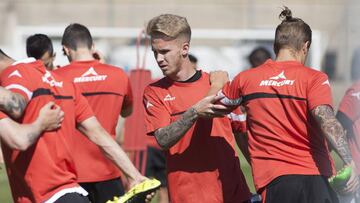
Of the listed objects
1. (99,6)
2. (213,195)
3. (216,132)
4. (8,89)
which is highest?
(8,89)

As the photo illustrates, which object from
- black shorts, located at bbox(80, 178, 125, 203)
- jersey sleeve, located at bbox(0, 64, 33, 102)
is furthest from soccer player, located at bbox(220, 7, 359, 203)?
black shorts, located at bbox(80, 178, 125, 203)

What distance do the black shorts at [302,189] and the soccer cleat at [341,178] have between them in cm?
18

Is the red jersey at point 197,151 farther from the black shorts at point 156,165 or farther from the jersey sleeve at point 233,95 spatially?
the black shorts at point 156,165

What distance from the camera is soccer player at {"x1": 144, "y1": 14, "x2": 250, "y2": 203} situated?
701 cm

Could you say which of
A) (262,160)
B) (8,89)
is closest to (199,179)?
(262,160)

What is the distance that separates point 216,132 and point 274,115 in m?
0.63

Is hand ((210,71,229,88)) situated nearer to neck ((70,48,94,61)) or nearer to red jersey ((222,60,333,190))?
red jersey ((222,60,333,190))

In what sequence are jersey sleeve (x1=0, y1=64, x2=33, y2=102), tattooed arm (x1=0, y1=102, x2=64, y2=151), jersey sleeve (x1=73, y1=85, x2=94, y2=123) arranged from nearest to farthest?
tattooed arm (x1=0, y1=102, x2=64, y2=151), jersey sleeve (x1=0, y1=64, x2=33, y2=102), jersey sleeve (x1=73, y1=85, x2=94, y2=123)

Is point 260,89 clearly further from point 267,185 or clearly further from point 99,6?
point 99,6

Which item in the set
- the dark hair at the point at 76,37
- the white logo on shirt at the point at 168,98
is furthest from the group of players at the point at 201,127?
the dark hair at the point at 76,37

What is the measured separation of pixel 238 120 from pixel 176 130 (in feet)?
2.27

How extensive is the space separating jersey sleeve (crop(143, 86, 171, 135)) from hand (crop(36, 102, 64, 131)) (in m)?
1.05

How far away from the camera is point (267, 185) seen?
6.70m

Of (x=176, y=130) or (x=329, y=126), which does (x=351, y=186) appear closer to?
(x=329, y=126)
